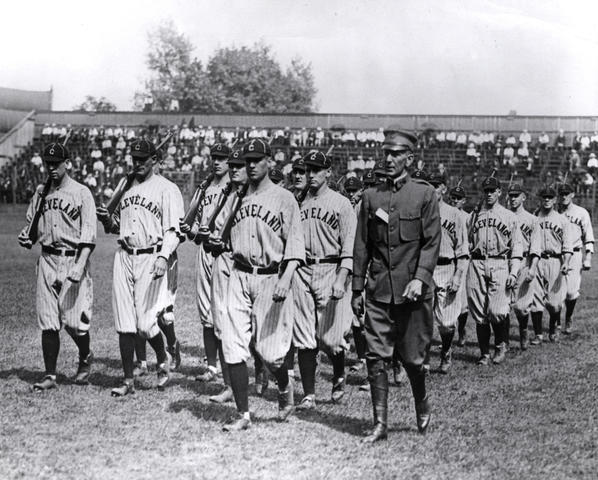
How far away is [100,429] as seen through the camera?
6.68 metres

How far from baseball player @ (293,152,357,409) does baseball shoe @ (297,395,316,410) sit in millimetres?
302

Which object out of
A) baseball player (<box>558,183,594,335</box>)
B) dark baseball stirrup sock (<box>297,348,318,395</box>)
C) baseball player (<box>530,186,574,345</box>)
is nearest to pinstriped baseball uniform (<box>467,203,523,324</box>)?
baseball player (<box>530,186,574,345</box>)

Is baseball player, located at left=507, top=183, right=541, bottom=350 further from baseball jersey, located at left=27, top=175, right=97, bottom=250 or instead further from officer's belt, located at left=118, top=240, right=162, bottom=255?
baseball jersey, located at left=27, top=175, right=97, bottom=250

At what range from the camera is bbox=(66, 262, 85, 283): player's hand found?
7924mm

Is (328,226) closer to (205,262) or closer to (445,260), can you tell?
(205,262)

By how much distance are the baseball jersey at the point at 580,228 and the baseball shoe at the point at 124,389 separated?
8.28m

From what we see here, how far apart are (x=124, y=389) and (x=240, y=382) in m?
1.75

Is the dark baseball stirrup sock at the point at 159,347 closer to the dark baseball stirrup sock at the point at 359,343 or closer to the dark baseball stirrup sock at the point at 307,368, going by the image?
the dark baseball stirrup sock at the point at 307,368

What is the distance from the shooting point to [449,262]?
32.8 feet

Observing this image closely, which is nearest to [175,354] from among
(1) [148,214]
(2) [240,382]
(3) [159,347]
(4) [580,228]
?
(3) [159,347]

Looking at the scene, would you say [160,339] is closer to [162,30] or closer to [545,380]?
[545,380]

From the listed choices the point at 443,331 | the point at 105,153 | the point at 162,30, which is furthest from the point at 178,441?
the point at 162,30

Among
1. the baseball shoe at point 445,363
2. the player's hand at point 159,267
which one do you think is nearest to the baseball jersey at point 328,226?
the player's hand at point 159,267

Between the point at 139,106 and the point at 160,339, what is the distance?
237 feet
